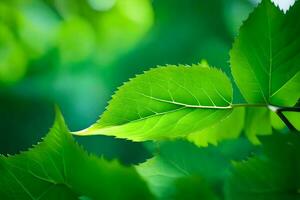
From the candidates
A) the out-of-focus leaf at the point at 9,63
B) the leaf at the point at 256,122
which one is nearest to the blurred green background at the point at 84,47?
the out-of-focus leaf at the point at 9,63

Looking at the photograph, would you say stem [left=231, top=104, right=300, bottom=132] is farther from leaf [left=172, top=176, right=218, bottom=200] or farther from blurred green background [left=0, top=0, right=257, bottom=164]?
blurred green background [left=0, top=0, right=257, bottom=164]

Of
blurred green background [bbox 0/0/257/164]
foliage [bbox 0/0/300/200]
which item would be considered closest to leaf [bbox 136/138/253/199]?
foliage [bbox 0/0/300/200]

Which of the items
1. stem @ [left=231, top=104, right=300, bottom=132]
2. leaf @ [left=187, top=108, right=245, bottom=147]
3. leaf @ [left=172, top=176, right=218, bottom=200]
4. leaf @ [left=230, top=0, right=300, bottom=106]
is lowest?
leaf @ [left=172, top=176, right=218, bottom=200]

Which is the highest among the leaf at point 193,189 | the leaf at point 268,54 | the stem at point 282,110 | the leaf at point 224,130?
the leaf at point 268,54

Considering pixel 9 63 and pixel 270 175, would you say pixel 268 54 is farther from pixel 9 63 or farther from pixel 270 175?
pixel 9 63

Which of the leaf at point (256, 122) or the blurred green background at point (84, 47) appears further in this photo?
the blurred green background at point (84, 47)

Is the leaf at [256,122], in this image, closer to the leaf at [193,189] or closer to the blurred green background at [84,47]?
the leaf at [193,189]

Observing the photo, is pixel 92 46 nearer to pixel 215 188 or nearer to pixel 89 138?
pixel 89 138
